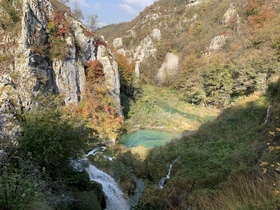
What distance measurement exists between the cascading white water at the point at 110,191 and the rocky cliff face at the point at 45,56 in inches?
244

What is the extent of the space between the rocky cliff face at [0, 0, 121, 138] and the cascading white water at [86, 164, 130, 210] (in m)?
6.20

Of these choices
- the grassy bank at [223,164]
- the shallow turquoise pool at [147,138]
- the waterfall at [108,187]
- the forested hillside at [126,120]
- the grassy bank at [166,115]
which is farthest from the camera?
the grassy bank at [166,115]

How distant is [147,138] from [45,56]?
1317 centimetres

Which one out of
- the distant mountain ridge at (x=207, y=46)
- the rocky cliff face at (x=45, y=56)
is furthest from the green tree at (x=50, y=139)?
the distant mountain ridge at (x=207, y=46)

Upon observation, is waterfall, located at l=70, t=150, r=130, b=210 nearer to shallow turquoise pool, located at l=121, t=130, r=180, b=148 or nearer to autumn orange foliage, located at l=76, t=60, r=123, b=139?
shallow turquoise pool, located at l=121, t=130, r=180, b=148

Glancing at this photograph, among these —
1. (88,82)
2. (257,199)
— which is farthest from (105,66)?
(257,199)

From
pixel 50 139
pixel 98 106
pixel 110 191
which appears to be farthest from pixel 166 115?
pixel 50 139

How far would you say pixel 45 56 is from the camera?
22906mm

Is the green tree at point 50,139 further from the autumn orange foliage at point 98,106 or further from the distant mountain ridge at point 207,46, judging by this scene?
the distant mountain ridge at point 207,46

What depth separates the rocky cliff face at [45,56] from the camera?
19.3m

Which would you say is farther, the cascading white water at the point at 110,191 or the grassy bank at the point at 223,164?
the cascading white water at the point at 110,191

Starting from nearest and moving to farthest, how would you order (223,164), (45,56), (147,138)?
1. (223,164)
2. (45,56)
3. (147,138)

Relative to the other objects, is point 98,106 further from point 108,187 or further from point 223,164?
point 223,164

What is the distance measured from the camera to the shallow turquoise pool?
2399 cm
